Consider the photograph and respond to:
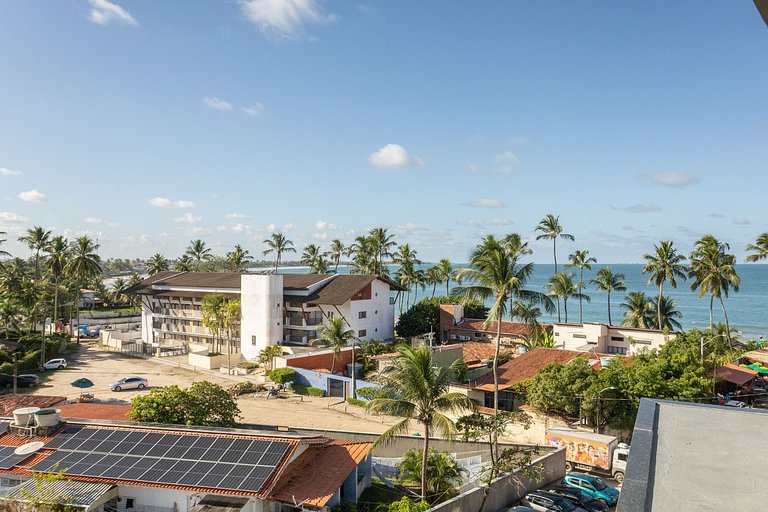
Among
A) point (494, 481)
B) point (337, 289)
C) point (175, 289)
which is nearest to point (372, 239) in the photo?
point (337, 289)

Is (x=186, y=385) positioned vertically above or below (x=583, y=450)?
above

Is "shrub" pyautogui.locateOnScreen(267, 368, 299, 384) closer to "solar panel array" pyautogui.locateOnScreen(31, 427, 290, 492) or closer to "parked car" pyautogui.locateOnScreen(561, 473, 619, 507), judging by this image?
"solar panel array" pyautogui.locateOnScreen(31, 427, 290, 492)

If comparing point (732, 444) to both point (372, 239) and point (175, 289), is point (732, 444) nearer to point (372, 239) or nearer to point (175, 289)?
point (175, 289)

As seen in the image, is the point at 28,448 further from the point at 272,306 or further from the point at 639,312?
the point at 639,312

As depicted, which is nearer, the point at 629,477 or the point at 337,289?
the point at 629,477

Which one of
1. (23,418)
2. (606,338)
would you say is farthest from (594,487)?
(606,338)

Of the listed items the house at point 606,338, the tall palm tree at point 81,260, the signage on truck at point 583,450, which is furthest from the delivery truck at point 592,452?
the tall palm tree at point 81,260

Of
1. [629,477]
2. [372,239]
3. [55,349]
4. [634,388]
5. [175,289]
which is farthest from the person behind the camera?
[372,239]
